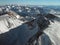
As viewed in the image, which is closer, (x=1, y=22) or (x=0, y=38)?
(x=0, y=38)

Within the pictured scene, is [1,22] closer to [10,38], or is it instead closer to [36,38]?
[36,38]

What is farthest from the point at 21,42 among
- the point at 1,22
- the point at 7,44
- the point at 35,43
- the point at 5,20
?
the point at 5,20

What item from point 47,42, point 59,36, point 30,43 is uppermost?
point 30,43

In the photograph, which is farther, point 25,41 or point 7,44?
point 25,41

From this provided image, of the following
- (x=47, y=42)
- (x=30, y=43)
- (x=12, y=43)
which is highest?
(x=12, y=43)

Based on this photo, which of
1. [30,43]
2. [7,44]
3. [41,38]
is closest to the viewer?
[7,44]

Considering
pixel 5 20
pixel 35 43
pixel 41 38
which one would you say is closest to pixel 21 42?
pixel 35 43

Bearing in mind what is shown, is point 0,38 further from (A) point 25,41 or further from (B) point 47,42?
(B) point 47,42

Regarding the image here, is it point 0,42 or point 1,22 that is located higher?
point 0,42

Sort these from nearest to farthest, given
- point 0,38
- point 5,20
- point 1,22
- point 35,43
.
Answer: point 0,38, point 35,43, point 1,22, point 5,20
